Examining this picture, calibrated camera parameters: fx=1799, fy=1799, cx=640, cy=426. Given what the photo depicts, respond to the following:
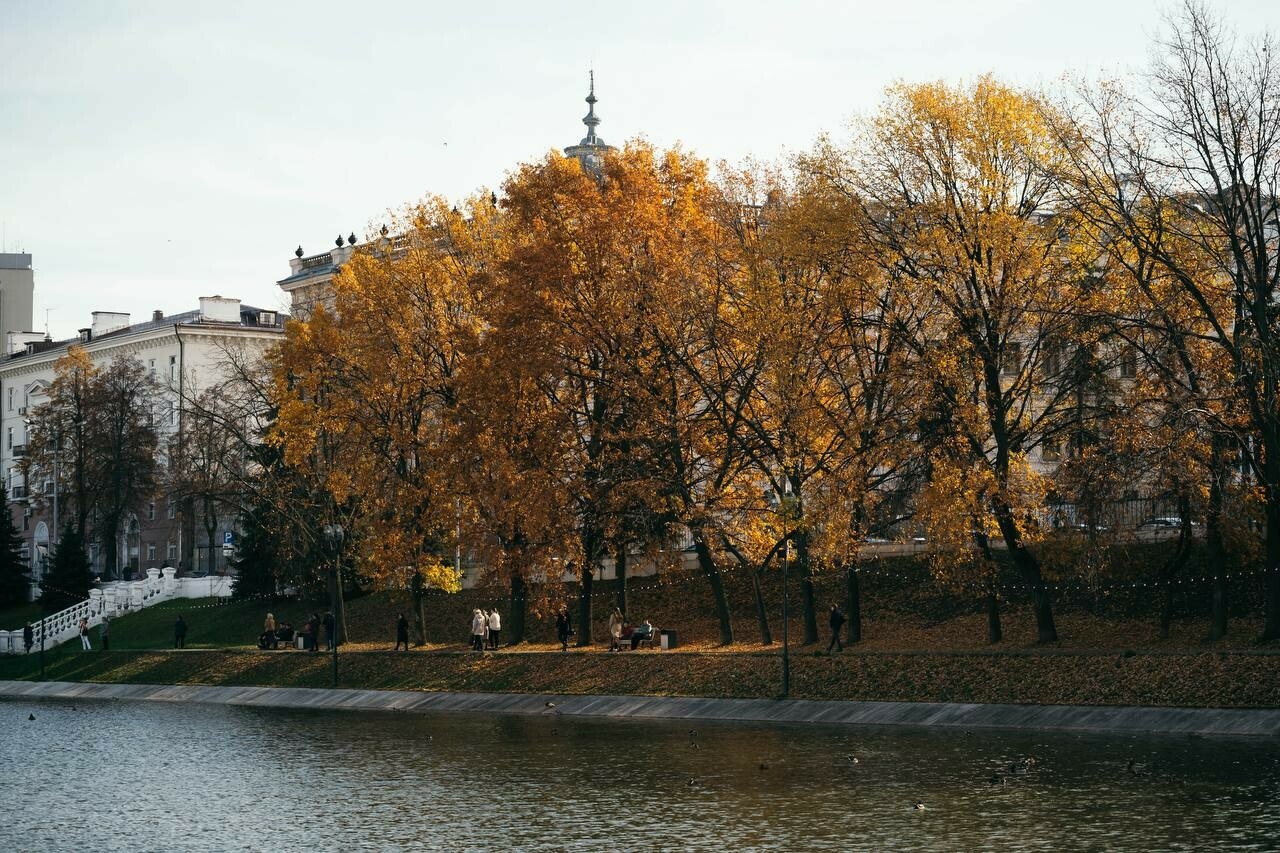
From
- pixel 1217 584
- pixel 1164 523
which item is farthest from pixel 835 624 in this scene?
pixel 1217 584

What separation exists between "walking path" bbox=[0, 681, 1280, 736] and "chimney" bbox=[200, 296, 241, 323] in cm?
6007

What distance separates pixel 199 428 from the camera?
84.6m

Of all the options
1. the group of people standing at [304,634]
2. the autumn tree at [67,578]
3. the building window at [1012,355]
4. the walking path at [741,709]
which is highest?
the building window at [1012,355]

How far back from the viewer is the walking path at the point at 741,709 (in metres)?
36.9

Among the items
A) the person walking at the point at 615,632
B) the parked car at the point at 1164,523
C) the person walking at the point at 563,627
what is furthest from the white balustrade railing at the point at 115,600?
the parked car at the point at 1164,523

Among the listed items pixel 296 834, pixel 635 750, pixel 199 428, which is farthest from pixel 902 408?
pixel 199 428

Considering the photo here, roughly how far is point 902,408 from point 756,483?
10.9 meters

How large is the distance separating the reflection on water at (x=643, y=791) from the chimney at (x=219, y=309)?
269ft

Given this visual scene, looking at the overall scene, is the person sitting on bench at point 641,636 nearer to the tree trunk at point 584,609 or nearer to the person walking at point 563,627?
the person walking at point 563,627

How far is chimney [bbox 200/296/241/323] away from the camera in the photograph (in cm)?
12188

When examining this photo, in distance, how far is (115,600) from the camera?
87.6m

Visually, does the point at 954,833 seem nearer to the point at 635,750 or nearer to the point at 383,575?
the point at 635,750

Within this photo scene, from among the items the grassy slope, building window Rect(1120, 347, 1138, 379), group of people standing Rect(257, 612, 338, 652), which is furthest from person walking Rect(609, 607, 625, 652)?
building window Rect(1120, 347, 1138, 379)

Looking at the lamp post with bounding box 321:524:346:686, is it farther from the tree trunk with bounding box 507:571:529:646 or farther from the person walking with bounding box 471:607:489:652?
the tree trunk with bounding box 507:571:529:646
